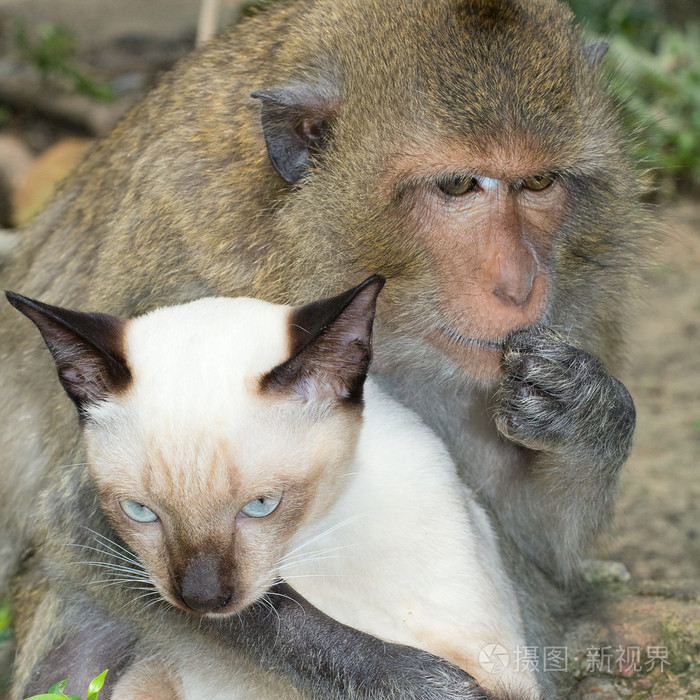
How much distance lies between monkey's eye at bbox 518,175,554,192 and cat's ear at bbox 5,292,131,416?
51.5 inches

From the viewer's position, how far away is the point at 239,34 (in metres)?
4.00

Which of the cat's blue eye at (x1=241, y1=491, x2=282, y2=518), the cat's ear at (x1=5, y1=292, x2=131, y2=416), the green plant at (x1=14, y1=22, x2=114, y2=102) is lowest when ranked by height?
the green plant at (x1=14, y1=22, x2=114, y2=102)

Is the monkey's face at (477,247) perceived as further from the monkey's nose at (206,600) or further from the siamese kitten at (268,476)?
the monkey's nose at (206,600)

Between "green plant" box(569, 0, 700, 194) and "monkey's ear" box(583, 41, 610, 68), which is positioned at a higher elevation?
"monkey's ear" box(583, 41, 610, 68)

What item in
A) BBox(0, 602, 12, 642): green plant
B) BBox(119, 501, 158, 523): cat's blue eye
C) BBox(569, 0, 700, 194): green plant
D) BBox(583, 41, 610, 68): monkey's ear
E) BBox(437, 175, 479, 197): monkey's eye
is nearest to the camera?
BBox(119, 501, 158, 523): cat's blue eye

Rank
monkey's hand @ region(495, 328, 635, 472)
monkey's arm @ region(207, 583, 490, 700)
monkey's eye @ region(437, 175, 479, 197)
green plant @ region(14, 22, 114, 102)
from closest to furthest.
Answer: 1. monkey's arm @ region(207, 583, 490, 700)
2. monkey's eye @ region(437, 175, 479, 197)
3. monkey's hand @ region(495, 328, 635, 472)
4. green plant @ region(14, 22, 114, 102)

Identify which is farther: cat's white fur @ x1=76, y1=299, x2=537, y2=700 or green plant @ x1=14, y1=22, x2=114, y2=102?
green plant @ x1=14, y1=22, x2=114, y2=102

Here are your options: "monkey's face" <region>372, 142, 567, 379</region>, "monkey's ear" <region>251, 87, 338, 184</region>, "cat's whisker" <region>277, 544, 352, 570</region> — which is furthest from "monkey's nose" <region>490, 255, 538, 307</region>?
"cat's whisker" <region>277, 544, 352, 570</region>

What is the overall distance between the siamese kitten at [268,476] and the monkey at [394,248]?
0.17 metres

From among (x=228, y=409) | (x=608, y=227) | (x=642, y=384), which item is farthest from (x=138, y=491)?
(x=642, y=384)

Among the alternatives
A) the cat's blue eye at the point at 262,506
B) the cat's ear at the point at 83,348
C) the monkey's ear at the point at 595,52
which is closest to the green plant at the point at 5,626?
the cat's ear at the point at 83,348

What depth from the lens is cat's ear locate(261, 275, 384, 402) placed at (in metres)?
2.56

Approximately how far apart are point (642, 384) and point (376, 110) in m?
3.83

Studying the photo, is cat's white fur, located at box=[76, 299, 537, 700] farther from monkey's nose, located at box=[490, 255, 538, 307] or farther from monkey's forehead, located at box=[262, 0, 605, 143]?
monkey's forehead, located at box=[262, 0, 605, 143]
